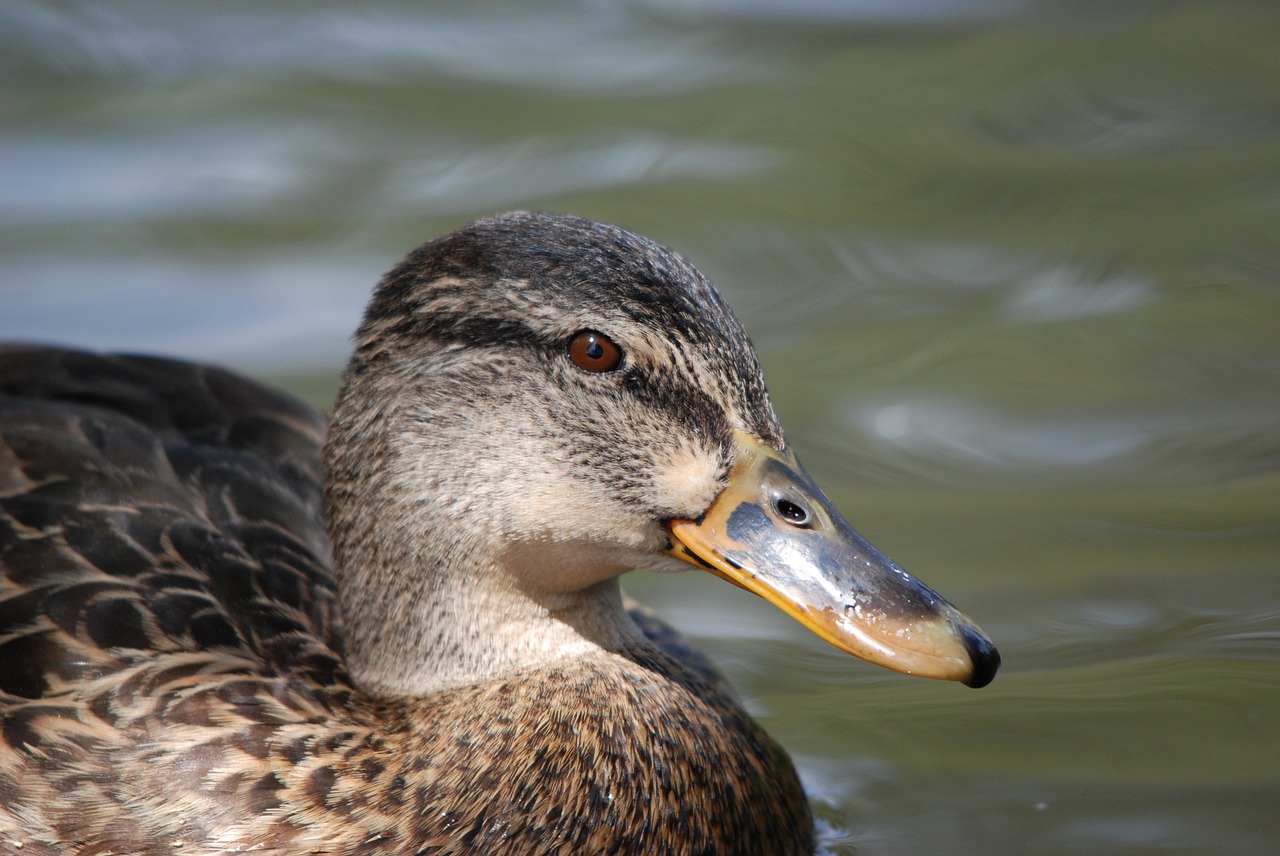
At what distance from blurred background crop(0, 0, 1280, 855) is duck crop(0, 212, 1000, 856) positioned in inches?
34.7

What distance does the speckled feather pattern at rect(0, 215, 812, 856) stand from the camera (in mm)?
4191

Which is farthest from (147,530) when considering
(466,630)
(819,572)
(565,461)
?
(819,572)

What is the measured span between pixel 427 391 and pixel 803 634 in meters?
2.03

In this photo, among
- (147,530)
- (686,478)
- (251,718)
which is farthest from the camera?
(147,530)

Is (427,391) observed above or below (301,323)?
below

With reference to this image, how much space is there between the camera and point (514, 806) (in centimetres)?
438

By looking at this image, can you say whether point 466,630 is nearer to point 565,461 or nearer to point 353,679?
point 353,679

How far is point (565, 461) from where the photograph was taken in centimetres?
425

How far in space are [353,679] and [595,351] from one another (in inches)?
47.0

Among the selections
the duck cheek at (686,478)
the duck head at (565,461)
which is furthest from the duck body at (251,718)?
the duck cheek at (686,478)

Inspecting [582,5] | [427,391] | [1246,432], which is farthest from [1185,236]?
[427,391]

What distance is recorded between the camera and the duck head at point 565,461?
4113 millimetres

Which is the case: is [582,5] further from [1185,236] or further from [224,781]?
[224,781]

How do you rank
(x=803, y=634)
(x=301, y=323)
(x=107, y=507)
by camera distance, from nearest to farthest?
(x=107, y=507) < (x=803, y=634) < (x=301, y=323)
